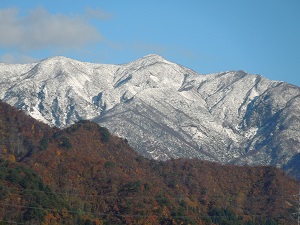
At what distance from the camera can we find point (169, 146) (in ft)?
446

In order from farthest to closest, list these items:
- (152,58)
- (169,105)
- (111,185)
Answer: (152,58) < (169,105) < (111,185)

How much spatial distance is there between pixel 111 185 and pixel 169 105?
251 feet

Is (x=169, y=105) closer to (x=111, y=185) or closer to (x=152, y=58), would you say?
(x=152, y=58)

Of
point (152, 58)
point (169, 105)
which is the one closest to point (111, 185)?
point (169, 105)

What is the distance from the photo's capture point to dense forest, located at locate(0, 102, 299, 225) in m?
71.6

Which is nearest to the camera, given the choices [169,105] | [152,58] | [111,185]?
[111,185]

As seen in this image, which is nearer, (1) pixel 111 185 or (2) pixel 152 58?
(1) pixel 111 185

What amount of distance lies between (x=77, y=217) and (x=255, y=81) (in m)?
114

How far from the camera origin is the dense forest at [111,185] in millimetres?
71562

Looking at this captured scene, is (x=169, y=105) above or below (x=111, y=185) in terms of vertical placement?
above

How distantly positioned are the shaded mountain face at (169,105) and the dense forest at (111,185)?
31791 mm

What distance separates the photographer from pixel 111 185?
8269 cm

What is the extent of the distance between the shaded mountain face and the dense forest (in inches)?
1252

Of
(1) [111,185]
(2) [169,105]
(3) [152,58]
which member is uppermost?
(3) [152,58]
